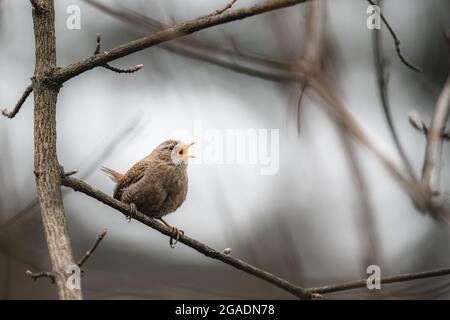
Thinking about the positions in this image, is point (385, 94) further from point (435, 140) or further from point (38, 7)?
point (38, 7)

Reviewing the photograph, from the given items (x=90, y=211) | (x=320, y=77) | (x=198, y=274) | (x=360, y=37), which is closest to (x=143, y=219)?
(x=320, y=77)

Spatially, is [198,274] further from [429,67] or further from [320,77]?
[429,67]

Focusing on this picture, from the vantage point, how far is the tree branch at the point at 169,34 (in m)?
2.36

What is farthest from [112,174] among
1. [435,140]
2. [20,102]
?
[435,140]

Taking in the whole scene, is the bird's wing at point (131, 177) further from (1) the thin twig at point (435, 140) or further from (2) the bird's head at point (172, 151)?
(1) the thin twig at point (435, 140)

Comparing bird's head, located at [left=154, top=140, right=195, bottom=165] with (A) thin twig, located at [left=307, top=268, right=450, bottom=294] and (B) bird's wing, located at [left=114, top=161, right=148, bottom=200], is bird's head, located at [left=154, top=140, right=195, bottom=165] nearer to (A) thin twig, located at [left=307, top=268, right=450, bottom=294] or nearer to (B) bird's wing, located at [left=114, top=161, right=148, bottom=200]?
(B) bird's wing, located at [left=114, top=161, right=148, bottom=200]

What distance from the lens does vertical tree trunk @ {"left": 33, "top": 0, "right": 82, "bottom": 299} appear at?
208 cm

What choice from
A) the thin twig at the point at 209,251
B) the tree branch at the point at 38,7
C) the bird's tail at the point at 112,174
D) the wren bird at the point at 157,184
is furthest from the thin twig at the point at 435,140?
the bird's tail at the point at 112,174

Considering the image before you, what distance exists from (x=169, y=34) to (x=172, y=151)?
90.2 inches

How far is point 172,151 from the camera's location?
4.73 metres

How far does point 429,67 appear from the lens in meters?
10.5

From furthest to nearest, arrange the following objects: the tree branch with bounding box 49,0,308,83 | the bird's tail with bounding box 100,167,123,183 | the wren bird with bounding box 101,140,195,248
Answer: the bird's tail with bounding box 100,167,123,183 → the wren bird with bounding box 101,140,195,248 → the tree branch with bounding box 49,0,308,83

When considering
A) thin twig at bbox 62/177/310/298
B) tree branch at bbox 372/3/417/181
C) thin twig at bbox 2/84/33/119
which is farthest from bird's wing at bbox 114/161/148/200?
tree branch at bbox 372/3/417/181
